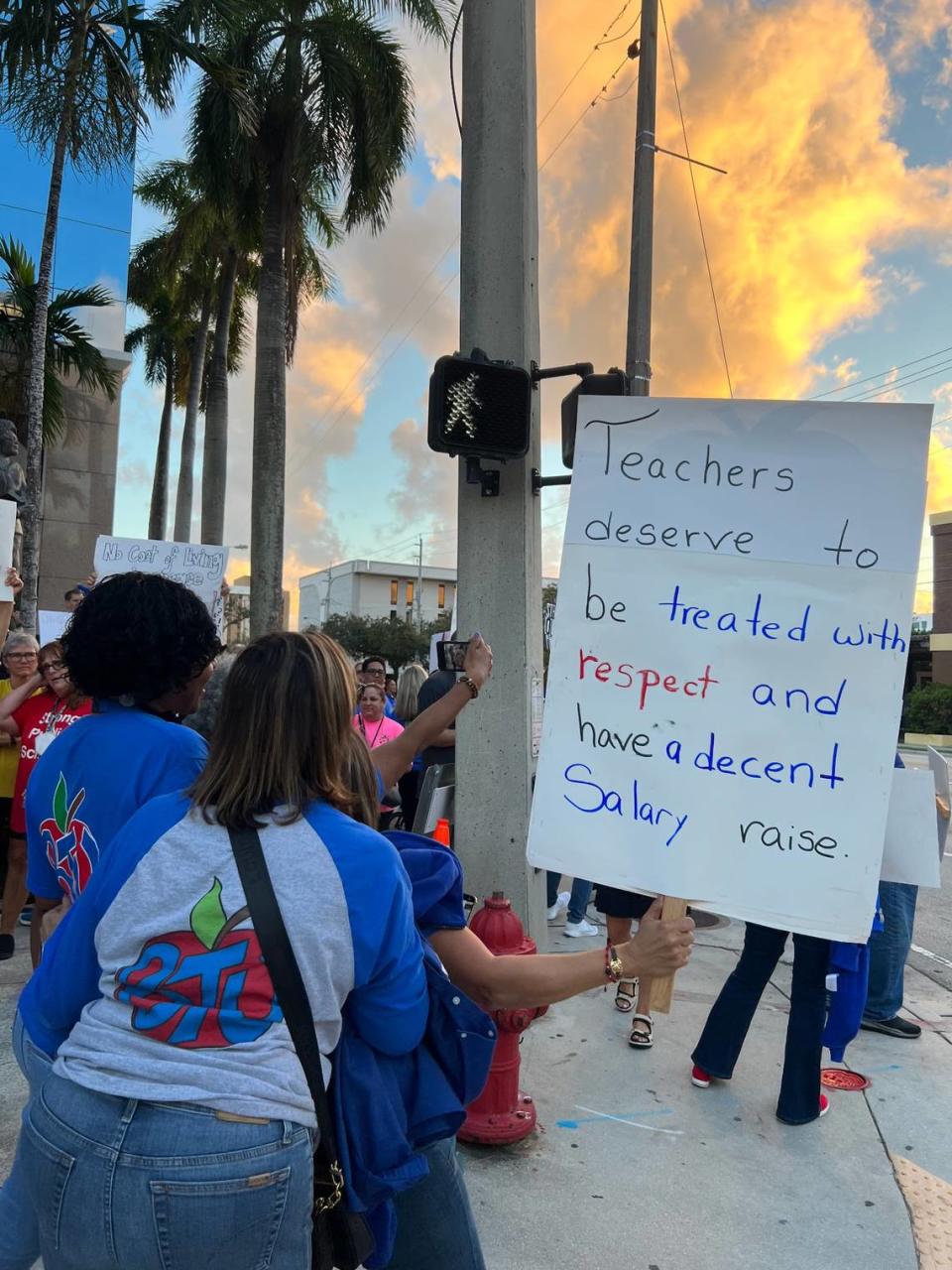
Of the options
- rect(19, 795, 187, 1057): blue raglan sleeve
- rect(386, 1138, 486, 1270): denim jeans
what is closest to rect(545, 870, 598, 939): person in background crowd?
rect(386, 1138, 486, 1270): denim jeans

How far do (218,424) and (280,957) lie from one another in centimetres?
2011

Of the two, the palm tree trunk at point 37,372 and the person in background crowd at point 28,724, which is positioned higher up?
the palm tree trunk at point 37,372

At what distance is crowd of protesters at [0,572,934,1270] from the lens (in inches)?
52.7

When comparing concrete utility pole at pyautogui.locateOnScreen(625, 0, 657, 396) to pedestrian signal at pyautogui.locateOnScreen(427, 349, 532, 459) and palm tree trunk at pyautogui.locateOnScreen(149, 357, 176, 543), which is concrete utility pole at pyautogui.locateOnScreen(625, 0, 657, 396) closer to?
pedestrian signal at pyautogui.locateOnScreen(427, 349, 532, 459)

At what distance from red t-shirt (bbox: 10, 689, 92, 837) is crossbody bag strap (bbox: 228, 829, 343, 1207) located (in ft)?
12.7

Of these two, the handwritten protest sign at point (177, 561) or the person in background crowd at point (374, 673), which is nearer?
the person in background crowd at point (374, 673)

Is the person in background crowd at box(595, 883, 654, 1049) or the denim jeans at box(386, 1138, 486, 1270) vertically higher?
the denim jeans at box(386, 1138, 486, 1270)

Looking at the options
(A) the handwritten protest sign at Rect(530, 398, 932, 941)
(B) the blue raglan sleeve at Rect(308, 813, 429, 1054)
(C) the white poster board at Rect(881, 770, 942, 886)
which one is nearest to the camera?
(B) the blue raglan sleeve at Rect(308, 813, 429, 1054)

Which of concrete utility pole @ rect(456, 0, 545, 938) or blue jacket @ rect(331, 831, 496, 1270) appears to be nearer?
blue jacket @ rect(331, 831, 496, 1270)

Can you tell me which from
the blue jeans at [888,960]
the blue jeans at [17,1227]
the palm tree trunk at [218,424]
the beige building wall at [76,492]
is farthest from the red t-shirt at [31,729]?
the beige building wall at [76,492]

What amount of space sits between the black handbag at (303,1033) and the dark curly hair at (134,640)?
0.81 meters

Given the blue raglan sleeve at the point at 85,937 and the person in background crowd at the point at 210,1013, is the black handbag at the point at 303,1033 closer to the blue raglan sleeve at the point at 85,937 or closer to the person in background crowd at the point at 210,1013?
the person in background crowd at the point at 210,1013

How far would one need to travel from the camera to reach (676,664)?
234 centimetres

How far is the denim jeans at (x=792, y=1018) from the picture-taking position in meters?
3.72
